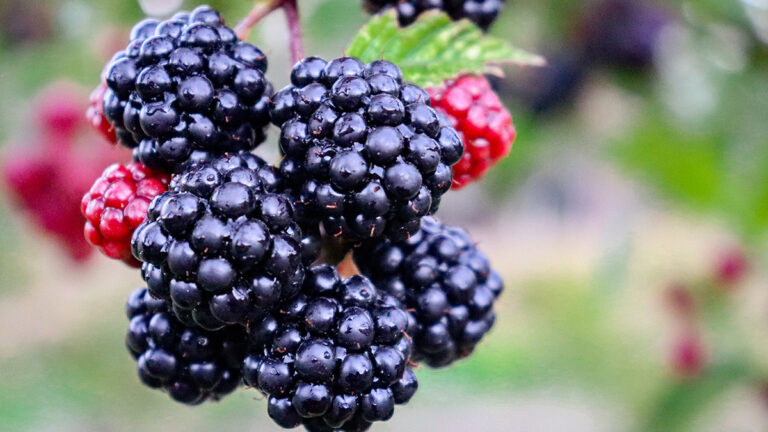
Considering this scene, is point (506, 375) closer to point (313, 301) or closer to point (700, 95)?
point (700, 95)

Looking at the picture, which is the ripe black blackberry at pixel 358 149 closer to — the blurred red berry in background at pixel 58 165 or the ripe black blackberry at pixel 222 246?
the ripe black blackberry at pixel 222 246

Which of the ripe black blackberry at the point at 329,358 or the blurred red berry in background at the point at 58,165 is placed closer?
the ripe black blackberry at the point at 329,358

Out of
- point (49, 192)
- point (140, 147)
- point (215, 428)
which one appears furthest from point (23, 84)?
point (215, 428)

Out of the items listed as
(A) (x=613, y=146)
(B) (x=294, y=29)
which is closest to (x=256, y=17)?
(B) (x=294, y=29)

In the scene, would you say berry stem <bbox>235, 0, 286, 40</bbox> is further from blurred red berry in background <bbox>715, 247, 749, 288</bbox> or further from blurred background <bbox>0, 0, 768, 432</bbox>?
blurred red berry in background <bbox>715, 247, 749, 288</bbox>

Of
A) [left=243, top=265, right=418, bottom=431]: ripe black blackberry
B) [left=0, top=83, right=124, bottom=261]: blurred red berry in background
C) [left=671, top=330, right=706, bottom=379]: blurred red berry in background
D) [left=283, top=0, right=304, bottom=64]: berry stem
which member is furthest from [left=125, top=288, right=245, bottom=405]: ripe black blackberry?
[left=671, top=330, right=706, bottom=379]: blurred red berry in background

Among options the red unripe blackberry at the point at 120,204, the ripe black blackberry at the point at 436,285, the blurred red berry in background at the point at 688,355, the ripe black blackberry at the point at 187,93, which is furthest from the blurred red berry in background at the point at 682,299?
the red unripe blackberry at the point at 120,204

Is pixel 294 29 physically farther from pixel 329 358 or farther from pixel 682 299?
pixel 682 299
